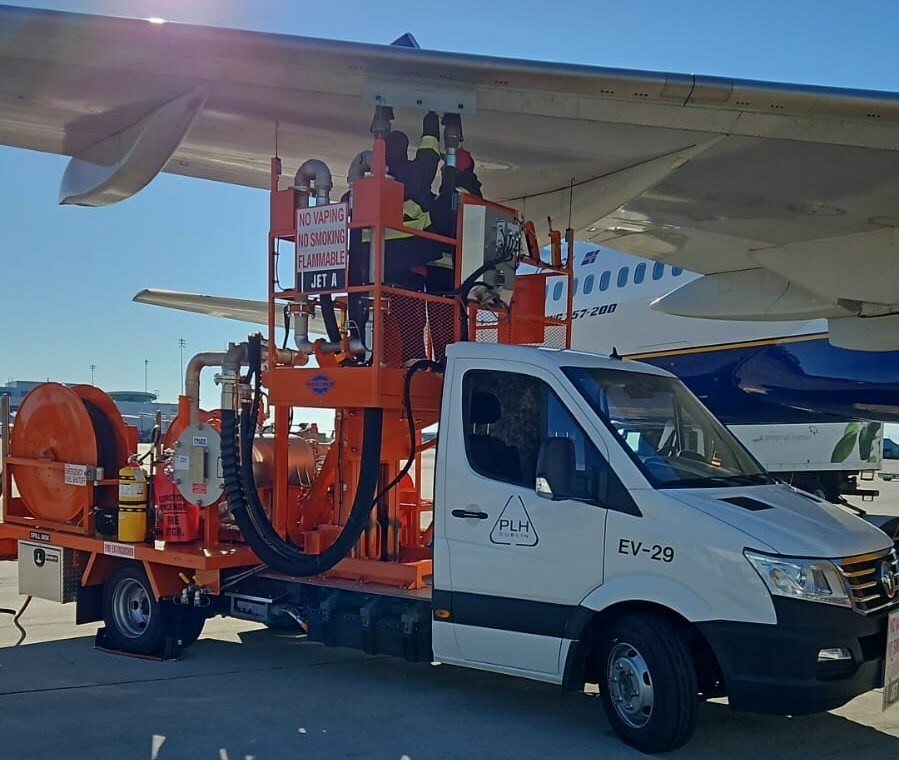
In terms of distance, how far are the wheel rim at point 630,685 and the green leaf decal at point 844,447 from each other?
13.8 m

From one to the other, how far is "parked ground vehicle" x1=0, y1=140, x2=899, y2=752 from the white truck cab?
1cm

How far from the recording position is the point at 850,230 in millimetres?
9820

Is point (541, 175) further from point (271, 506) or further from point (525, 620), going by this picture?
point (525, 620)

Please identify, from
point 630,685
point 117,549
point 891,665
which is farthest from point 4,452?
point 891,665

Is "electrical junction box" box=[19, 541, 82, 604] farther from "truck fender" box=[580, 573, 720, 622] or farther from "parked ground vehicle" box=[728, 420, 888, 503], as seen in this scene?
"parked ground vehicle" box=[728, 420, 888, 503]

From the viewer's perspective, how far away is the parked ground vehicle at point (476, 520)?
5066mm

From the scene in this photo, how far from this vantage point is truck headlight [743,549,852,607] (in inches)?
194

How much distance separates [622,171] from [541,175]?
2.72ft

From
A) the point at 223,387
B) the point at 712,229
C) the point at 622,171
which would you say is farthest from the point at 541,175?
the point at 223,387

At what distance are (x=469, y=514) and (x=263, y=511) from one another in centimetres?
182

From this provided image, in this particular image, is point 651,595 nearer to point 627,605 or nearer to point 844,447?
point 627,605

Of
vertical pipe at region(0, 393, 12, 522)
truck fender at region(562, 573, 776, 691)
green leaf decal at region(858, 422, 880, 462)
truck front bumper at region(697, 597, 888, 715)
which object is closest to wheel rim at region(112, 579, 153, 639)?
vertical pipe at region(0, 393, 12, 522)

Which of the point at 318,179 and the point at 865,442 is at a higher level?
the point at 318,179

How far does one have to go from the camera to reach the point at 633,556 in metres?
5.31
